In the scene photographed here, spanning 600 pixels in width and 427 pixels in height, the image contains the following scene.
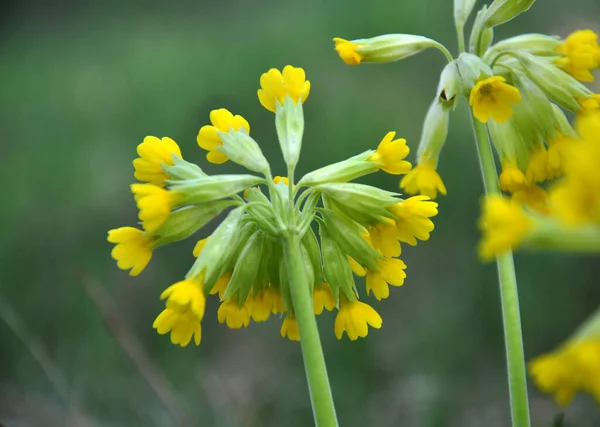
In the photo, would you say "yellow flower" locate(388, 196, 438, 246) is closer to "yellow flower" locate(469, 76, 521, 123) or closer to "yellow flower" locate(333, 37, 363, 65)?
"yellow flower" locate(469, 76, 521, 123)

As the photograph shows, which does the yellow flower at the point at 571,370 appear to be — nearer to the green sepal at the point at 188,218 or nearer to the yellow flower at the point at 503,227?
the yellow flower at the point at 503,227

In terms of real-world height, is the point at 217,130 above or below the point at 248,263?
above

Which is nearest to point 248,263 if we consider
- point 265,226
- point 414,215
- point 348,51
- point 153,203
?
point 265,226

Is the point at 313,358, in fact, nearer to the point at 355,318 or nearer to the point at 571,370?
the point at 355,318

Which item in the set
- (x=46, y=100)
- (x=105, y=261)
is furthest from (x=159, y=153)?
(x=46, y=100)

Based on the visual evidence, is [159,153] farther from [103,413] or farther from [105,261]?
[105,261]

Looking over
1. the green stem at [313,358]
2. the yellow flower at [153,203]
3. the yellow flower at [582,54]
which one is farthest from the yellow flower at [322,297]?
the yellow flower at [582,54]
